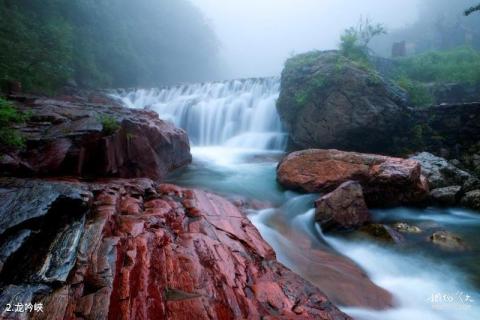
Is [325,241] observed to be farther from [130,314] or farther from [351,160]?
[130,314]

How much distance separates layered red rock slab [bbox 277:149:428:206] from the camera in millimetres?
6523

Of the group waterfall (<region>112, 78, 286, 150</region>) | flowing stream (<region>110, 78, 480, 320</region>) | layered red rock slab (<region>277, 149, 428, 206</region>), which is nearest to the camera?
flowing stream (<region>110, 78, 480, 320</region>)

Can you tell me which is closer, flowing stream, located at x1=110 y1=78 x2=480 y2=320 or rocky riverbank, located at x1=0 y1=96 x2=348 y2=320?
rocky riverbank, located at x1=0 y1=96 x2=348 y2=320

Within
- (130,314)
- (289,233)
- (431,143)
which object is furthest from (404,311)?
(431,143)

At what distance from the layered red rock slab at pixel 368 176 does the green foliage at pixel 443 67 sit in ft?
39.5

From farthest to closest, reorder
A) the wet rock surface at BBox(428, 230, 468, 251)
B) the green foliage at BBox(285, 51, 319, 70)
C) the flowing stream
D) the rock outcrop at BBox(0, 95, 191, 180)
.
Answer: the green foliage at BBox(285, 51, 319, 70), the wet rock surface at BBox(428, 230, 468, 251), the rock outcrop at BBox(0, 95, 191, 180), the flowing stream

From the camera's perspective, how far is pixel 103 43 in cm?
2261

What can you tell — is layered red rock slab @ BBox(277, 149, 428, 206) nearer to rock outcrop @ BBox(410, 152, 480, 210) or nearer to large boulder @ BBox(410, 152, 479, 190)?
rock outcrop @ BBox(410, 152, 480, 210)

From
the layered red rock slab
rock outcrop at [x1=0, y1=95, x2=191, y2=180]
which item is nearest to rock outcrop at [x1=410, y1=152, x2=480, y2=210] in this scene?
the layered red rock slab

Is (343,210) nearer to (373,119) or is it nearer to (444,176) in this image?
(444,176)

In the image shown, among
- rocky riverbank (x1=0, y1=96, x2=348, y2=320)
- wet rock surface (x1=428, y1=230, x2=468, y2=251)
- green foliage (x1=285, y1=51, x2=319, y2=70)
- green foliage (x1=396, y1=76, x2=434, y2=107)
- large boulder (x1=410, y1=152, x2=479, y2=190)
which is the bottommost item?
wet rock surface (x1=428, y1=230, x2=468, y2=251)

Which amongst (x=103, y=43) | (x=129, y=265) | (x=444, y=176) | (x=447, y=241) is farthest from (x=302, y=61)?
(x=103, y=43)

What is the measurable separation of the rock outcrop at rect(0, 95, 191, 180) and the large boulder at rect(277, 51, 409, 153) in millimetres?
6451

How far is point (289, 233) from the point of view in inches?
215
